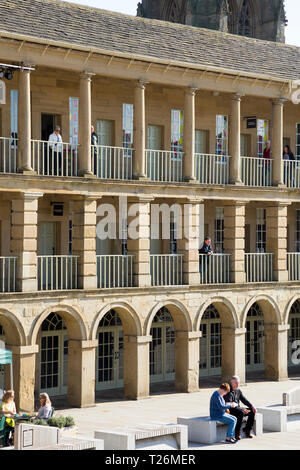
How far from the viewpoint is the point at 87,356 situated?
107 feet

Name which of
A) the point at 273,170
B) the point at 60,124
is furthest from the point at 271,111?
the point at 60,124

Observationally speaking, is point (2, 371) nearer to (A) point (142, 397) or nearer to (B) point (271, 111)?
(A) point (142, 397)

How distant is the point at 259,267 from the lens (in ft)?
125

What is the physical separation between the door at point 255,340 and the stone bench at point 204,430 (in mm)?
15913

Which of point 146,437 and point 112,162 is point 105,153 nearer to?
point 112,162

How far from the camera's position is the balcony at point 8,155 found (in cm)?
3092

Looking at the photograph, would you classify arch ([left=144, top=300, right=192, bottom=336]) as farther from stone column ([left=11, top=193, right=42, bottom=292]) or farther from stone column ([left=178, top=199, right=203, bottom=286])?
stone column ([left=11, top=193, right=42, bottom=292])

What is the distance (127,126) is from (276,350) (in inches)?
381

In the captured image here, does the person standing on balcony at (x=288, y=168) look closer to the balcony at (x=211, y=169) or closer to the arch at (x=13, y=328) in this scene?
the balcony at (x=211, y=169)

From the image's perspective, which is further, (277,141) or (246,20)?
(246,20)

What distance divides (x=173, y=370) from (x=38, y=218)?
8.40m

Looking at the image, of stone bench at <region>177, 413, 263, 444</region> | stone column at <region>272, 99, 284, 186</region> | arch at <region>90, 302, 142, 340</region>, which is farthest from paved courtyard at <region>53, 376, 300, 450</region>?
stone column at <region>272, 99, 284, 186</region>

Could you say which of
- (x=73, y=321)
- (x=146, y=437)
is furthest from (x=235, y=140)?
(x=146, y=437)

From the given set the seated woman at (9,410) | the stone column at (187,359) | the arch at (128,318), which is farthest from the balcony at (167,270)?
the seated woman at (9,410)
